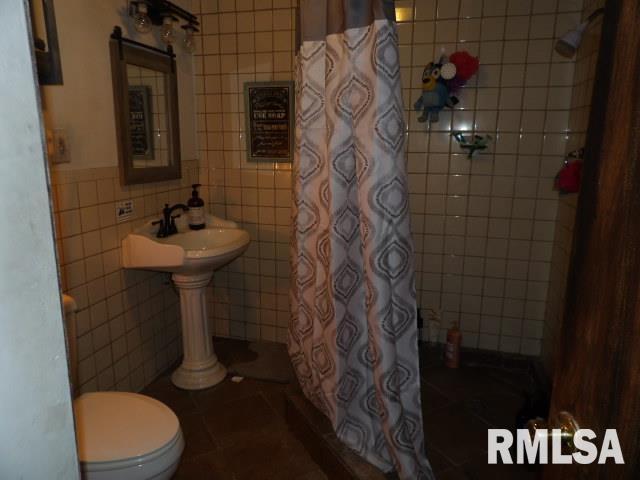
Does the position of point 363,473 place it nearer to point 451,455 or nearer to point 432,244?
point 451,455

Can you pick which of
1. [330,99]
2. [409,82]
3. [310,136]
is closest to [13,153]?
[330,99]

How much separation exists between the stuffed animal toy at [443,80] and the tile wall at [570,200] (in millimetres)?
526

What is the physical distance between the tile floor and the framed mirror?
1.25m

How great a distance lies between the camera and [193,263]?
2107mm

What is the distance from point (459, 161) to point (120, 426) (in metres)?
2.17

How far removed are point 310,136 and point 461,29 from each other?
132 cm

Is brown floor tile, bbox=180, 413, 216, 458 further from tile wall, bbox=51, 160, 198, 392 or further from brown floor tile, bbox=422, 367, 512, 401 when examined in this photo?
brown floor tile, bbox=422, 367, 512, 401

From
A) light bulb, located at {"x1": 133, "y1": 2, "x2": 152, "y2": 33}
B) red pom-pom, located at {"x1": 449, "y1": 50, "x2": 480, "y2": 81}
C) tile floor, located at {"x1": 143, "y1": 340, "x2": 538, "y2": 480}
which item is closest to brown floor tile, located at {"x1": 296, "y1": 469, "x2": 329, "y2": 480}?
tile floor, located at {"x1": 143, "y1": 340, "x2": 538, "y2": 480}

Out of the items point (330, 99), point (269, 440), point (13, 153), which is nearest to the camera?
point (13, 153)

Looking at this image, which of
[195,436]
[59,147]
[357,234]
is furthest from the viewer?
[195,436]

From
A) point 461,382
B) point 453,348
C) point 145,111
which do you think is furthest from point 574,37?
point 145,111

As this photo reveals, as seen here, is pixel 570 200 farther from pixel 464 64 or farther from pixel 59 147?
pixel 59 147

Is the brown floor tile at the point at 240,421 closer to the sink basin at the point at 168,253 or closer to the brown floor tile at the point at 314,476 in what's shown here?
the brown floor tile at the point at 314,476

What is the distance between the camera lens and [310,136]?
1.71 m
